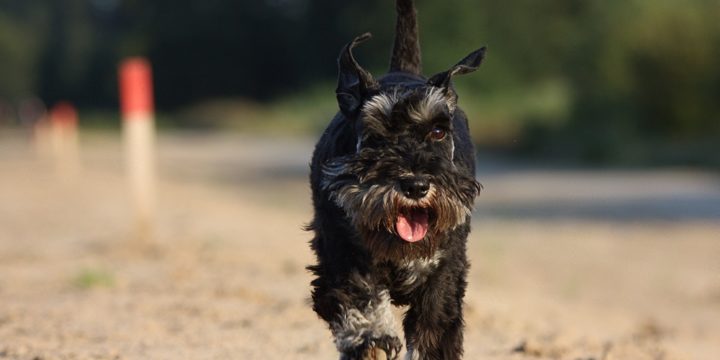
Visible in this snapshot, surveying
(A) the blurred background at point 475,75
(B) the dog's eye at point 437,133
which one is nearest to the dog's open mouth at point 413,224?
(B) the dog's eye at point 437,133

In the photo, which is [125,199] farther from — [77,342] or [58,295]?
[77,342]

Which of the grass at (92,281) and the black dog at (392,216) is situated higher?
the black dog at (392,216)

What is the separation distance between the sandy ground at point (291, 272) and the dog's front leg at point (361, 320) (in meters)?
1.29

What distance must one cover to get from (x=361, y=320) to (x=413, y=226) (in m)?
0.45

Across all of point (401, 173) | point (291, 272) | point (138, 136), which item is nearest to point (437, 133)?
point (401, 173)

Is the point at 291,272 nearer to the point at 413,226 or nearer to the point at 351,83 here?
the point at 351,83

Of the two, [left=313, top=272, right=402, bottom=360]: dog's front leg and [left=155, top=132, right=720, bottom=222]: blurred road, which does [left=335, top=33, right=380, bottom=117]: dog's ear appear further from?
[left=155, top=132, right=720, bottom=222]: blurred road

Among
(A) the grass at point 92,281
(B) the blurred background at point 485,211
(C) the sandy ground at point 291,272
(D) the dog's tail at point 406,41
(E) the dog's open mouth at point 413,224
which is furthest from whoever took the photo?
(A) the grass at point 92,281

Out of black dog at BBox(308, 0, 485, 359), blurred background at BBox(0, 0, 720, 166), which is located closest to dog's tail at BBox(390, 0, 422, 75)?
black dog at BBox(308, 0, 485, 359)

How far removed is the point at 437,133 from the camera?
494cm

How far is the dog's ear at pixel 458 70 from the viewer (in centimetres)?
512

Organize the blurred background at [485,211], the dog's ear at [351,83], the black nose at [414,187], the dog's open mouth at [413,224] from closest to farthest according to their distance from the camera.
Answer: the black nose at [414,187] → the dog's open mouth at [413,224] → the dog's ear at [351,83] → the blurred background at [485,211]

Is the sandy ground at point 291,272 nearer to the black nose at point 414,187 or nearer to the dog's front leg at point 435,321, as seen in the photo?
the dog's front leg at point 435,321

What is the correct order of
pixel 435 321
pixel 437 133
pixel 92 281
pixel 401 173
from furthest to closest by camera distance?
pixel 92 281
pixel 435 321
pixel 437 133
pixel 401 173
